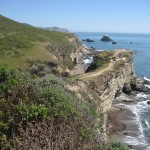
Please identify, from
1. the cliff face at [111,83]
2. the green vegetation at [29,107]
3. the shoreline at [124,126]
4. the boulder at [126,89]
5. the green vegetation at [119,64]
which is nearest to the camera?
the green vegetation at [29,107]

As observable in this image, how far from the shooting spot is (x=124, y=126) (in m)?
48.3

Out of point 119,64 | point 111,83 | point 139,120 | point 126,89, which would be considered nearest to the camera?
point 139,120

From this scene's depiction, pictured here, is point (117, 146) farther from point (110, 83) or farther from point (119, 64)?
point (119, 64)

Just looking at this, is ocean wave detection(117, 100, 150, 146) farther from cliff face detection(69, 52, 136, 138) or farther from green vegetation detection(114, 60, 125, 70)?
green vegetation detection(114, 60, 125, 70)

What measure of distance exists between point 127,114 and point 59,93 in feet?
123

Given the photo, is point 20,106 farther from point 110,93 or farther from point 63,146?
point 110,93

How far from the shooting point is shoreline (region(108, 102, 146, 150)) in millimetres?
41909

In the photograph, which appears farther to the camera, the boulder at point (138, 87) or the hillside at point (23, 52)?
the boulder at point (138, 87)

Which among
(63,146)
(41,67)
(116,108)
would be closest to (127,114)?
(116,108)

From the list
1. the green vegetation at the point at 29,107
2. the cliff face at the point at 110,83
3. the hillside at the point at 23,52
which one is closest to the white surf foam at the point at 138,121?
the cliff face at the point at 110,83

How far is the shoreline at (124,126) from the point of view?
41.9 meters

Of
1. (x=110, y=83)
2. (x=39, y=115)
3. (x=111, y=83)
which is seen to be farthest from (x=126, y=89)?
(x=39, y=115)

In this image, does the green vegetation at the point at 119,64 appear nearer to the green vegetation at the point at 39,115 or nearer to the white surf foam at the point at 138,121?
the white surf foam at the point at 138,121

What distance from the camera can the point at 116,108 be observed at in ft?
188
